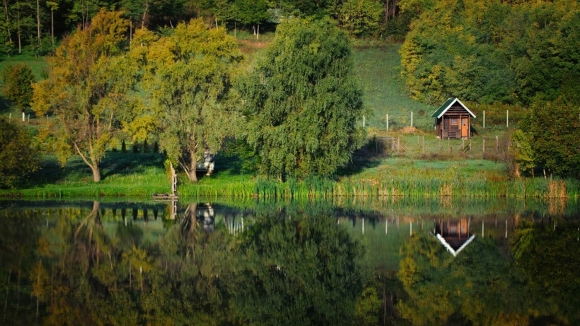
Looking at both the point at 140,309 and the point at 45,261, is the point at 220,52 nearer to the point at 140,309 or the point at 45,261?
the point at 45,261

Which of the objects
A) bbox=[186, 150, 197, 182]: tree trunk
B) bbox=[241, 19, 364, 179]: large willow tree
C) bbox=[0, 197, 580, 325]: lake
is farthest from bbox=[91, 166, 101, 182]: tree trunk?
bbox=[241, 19, 364, 179]: large willow tree

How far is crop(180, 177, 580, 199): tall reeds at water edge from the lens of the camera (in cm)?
4828

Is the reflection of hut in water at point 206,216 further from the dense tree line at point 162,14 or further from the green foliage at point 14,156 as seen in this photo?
the dense tree line at point 162,14

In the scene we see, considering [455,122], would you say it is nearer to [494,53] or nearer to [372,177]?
[372,177]

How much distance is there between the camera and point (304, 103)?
50031 mm

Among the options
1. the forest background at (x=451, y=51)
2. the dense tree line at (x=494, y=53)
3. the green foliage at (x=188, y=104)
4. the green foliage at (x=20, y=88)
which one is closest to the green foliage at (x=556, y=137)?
the forest background at (x=451, y=51)

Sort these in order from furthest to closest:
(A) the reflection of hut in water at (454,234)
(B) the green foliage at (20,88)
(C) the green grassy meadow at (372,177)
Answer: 1. (B) the green foliage at (20,88)
2. (C) the green grassy meadow at (372,177)
3. (A) the reflection of hut in water at (454,234)

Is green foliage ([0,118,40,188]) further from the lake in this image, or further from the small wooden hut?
the small wooden hut

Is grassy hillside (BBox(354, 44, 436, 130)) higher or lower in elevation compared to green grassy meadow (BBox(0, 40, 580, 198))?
higher

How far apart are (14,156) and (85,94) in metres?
6.44

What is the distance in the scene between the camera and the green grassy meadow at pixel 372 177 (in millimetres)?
48438

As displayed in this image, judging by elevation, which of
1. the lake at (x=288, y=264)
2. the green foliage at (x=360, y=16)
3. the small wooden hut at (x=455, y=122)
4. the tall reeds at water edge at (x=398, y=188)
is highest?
the green foliage at (x=360, y=16)

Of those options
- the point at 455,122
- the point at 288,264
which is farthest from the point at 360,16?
the point at 288,264

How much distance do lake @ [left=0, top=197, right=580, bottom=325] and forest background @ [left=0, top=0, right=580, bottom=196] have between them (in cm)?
589
